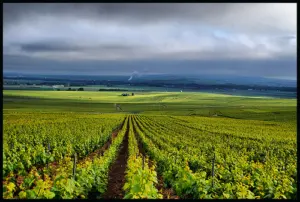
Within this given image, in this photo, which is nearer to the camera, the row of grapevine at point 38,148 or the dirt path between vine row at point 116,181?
the dirt path between vine row at point 116,181

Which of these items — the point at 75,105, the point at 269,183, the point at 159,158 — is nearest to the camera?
the point at 269,183

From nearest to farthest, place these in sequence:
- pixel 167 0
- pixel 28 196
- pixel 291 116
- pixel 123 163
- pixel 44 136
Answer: pixel 167 0 < pixel 28 196 < pixel 123 163 < pixel 44 136 < pixel 291 116

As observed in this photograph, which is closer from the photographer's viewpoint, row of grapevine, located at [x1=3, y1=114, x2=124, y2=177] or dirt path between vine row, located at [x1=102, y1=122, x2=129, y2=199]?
dirt path between vine row, located at [x1=102, y1=122, x2=129, y2=199]

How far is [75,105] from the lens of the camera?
70.6 meters

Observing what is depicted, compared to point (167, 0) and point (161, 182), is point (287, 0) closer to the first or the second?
point (167, 0)

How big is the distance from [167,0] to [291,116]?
2575 inches

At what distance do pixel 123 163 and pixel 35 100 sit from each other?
1534 inches

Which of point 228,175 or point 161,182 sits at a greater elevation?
point 228,175

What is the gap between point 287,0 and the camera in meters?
4.05

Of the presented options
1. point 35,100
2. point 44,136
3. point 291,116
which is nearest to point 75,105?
point 35,100

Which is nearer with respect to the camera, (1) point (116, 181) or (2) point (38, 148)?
(1) point (116, 181)

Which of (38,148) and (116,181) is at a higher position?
(38,148)

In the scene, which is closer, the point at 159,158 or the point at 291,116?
the point at 159,158

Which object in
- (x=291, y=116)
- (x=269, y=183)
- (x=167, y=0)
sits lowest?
(x=291, y=116)
